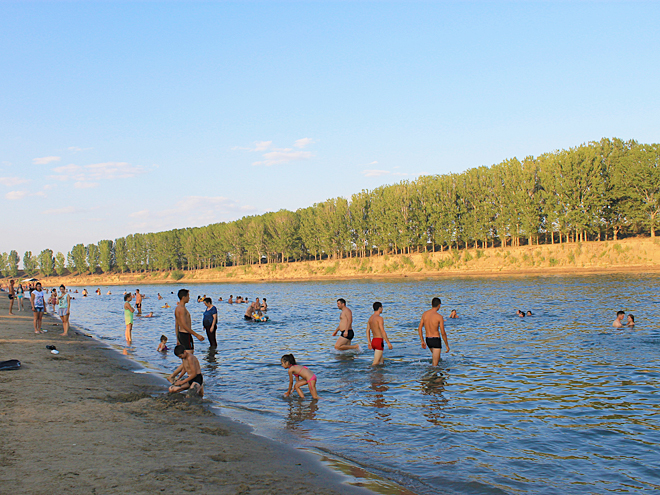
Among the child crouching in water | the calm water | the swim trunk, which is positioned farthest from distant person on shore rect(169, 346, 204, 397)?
the child crouching in water

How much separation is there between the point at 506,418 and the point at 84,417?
9.21 m

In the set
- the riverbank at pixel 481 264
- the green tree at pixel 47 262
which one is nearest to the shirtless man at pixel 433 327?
the riverbank at pixel 481 264

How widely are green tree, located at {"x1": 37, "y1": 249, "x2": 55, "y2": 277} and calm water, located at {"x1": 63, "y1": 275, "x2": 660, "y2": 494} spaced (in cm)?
20077

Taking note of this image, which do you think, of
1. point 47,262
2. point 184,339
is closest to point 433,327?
point 184,339

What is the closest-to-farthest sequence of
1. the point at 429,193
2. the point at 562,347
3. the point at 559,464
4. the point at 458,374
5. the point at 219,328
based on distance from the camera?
the point at 559,464 → the point at 458,374 → the point at 562,347 → the point at 219,328 → the point at 429,193

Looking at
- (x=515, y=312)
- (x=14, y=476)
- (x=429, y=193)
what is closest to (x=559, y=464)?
(x=14, y=476)

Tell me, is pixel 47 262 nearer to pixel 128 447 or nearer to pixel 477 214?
pixel 477 214

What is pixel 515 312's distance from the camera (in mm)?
30094

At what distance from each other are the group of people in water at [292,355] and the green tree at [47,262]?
206330mm

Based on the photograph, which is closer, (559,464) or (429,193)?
(559,464)

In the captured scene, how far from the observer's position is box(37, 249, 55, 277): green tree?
630ft

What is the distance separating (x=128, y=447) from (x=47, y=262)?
723 ft

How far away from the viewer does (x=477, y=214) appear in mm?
90500

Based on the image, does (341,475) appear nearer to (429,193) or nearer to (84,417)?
(84,417)
